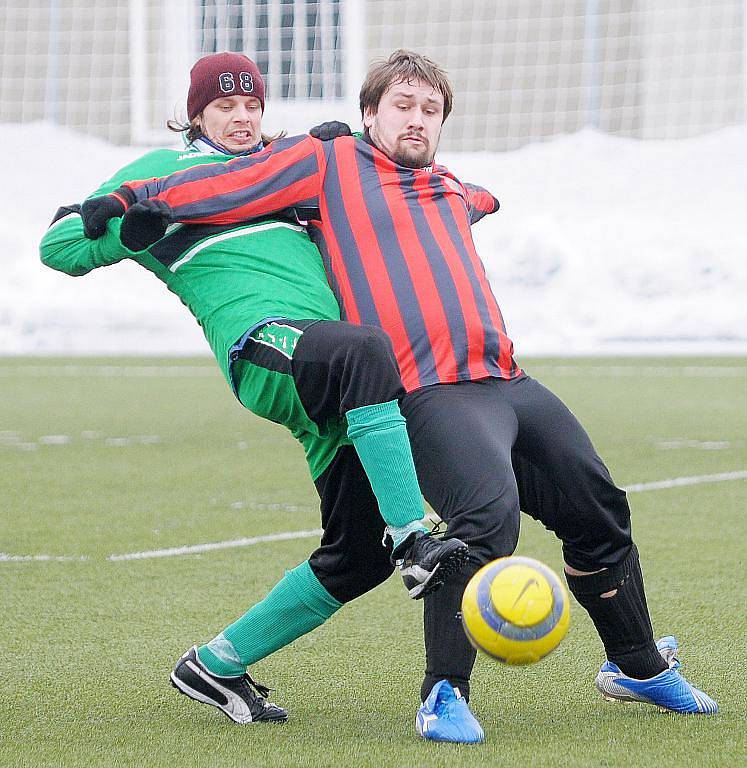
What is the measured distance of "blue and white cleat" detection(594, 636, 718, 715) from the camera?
3.64m

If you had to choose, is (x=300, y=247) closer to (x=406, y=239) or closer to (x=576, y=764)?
(x=406, y=239)

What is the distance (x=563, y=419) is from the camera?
3.59 meters

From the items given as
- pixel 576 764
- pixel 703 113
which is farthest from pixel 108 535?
pixel 703 113

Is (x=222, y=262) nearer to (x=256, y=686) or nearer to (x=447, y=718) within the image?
(x=256, y=686)

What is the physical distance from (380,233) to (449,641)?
1017 millimetres

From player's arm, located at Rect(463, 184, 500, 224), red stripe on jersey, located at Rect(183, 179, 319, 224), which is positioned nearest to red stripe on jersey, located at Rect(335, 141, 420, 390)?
red stripe on jersey, located at Rect(183, 179, 319, 224)

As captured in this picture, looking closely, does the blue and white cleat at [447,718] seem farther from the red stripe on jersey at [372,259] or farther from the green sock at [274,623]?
the red stripe on jersey at [372,259]

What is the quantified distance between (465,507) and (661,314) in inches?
656

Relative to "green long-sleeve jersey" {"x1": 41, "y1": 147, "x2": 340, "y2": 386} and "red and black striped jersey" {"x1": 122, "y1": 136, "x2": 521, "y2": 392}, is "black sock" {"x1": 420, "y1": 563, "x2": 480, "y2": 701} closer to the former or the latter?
"red and black striped jersey" {"x1": 122, "y1": 136, "x2": 521, "y2": 392}

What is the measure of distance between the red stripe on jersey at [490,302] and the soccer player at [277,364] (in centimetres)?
38

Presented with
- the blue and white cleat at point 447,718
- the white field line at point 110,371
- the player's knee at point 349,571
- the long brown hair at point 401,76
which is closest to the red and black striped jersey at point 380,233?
the long brown hair at point 401,76

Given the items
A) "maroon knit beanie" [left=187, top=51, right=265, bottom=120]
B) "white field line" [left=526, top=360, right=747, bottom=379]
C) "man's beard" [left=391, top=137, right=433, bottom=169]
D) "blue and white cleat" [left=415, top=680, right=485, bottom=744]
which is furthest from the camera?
"white field line" [left=526, top=360, right=747, bottom=379]

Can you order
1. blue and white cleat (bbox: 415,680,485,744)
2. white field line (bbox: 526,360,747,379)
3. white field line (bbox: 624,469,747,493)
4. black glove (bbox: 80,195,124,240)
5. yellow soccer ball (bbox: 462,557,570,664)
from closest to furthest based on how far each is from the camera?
yellow soccer ball (bbox: 462,557,570,664), blue and white cleat (bbox: 415,680,485,744), black glove (bbox: 80,195,124,240), white field line (bbox: 624,469,747,493), white field line (bbox: 526,360,747,379)

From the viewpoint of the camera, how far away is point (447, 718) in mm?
3391
